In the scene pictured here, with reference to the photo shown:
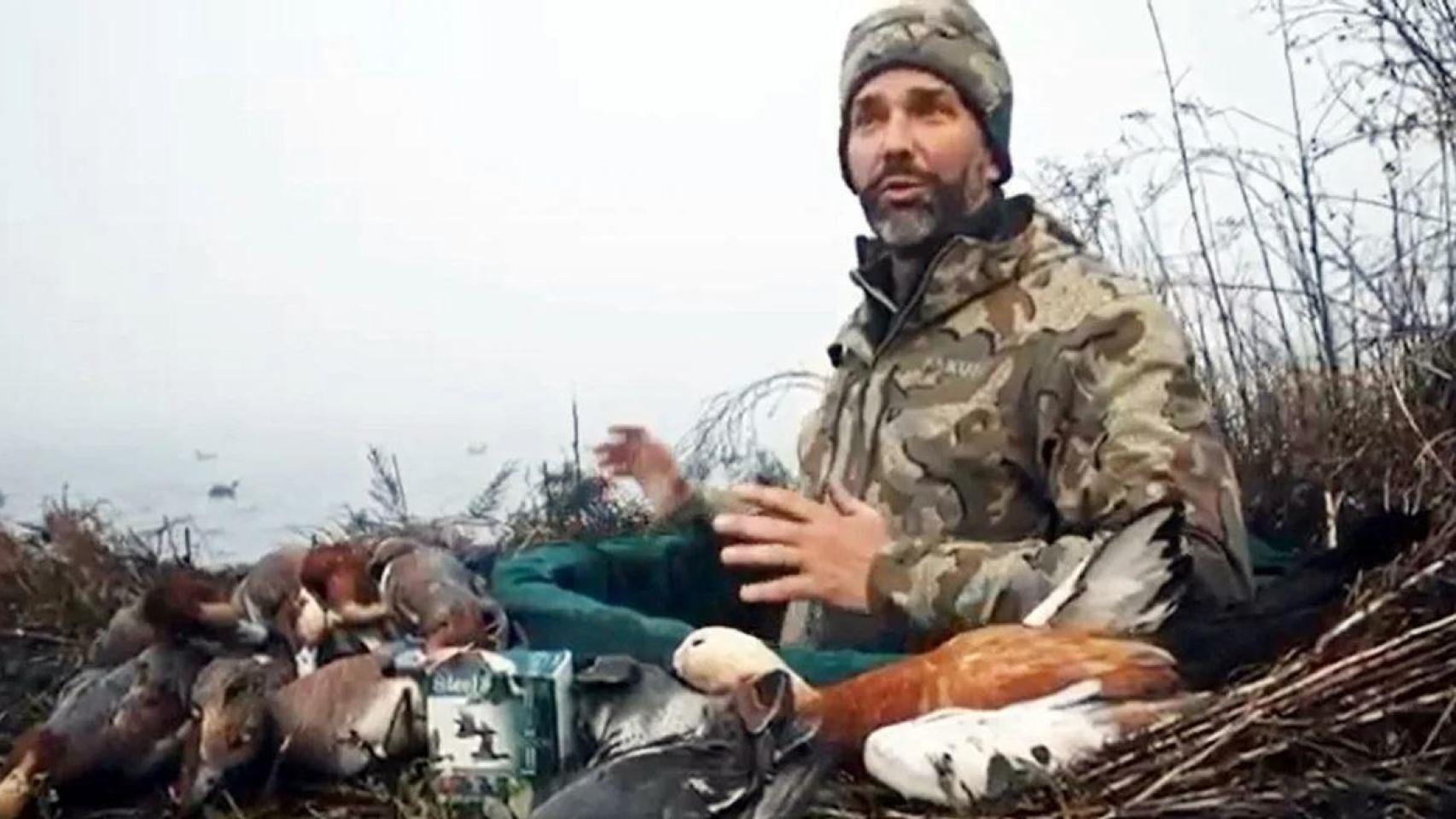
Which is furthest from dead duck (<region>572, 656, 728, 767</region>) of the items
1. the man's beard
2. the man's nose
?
the man's nose

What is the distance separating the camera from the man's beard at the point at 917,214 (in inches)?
169

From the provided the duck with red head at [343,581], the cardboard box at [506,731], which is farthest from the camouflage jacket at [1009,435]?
the duck with red head at [343,581]

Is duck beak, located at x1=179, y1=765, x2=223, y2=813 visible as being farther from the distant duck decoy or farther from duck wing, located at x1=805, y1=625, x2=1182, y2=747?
duck wing, located at x1=805, y1=625, x2=1182, y2=747

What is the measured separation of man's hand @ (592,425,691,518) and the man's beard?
555 millimetres

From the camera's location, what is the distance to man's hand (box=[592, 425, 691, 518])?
448cm

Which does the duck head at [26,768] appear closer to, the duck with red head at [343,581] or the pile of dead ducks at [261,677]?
the pile of dead ducks at [261,677]

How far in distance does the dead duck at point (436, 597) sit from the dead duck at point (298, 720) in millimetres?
94

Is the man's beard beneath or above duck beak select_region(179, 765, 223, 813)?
above

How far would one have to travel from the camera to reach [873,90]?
171 inches

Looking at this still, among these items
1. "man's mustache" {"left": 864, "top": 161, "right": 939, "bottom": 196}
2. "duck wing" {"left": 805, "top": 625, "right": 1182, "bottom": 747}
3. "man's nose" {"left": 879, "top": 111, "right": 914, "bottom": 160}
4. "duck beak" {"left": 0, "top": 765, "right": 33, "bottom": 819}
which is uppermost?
"man's nose" {"left": 879, "top": 111, "right": 914, "bottom": 160}

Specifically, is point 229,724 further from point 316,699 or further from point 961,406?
point 961,406

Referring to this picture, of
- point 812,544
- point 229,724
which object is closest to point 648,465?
point 812,544

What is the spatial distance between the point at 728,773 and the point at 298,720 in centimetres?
85

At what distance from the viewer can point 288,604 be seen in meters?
4.67
